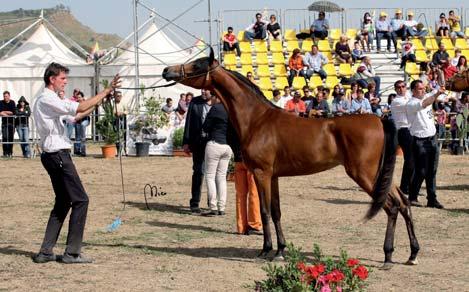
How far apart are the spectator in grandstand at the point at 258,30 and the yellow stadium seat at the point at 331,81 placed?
3416 millimetres

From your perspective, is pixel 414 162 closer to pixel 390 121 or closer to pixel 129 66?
pixel 390 121

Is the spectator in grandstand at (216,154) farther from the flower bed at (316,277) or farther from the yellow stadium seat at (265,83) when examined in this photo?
the yellow stadium seat at (265,83)

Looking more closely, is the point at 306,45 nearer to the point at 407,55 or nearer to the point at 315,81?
the point at 315,81

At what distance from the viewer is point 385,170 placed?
10.4m

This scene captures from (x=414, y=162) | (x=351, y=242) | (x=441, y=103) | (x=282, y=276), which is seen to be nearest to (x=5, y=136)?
(x=441, y=103)

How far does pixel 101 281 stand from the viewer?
30.9 feet

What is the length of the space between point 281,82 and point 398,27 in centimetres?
Result: 607

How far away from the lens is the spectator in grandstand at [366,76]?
2924cm

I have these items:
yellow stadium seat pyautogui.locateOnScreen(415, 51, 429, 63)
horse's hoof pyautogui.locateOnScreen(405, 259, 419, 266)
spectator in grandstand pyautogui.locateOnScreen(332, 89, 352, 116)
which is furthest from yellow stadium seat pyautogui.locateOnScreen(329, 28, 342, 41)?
horse's hoof pyautogui.locateOnScreen(405, 259, 419, 266)

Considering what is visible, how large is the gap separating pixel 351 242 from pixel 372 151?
1715mm

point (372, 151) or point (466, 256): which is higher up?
point (372, 151)

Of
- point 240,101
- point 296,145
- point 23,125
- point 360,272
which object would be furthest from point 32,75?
point 360,272

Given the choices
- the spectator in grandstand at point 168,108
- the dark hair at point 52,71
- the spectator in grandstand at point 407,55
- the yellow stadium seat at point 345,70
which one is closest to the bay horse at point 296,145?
the dark hair at point 52,71

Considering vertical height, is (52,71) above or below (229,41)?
below
